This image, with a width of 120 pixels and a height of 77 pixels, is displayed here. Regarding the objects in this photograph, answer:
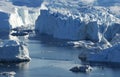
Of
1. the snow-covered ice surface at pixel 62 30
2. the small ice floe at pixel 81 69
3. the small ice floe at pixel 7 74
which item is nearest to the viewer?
the small ice floe at pixel 7 74

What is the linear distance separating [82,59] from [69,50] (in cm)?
595

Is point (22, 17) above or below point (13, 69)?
above

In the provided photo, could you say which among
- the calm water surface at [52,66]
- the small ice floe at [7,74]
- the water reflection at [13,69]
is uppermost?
the small ice floe at [7,74]

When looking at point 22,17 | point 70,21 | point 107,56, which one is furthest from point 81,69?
point 22,17

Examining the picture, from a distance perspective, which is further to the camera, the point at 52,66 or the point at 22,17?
the point at 22,17

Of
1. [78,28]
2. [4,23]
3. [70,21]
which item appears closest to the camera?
[78,28]

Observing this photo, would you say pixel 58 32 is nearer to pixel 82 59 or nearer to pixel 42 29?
pixel 42 29

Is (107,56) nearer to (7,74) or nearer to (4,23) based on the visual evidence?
(7,74)

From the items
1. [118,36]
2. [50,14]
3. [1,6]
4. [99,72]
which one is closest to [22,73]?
[99,72]

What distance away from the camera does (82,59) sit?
1832 inches

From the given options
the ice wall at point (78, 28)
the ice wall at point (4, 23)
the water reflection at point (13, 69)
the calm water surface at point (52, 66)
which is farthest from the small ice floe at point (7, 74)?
the ice wall at point (4, 23)

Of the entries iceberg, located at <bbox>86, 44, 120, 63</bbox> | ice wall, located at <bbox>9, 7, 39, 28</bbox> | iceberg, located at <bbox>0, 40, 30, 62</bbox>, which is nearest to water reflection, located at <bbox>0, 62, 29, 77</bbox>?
iceberg, located at <bbox>0, 40, 30, 62</bbox>

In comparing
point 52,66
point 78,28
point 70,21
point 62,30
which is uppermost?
point 70,21

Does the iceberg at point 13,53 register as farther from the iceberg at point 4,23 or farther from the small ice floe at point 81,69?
the iceberg at point 4,23
